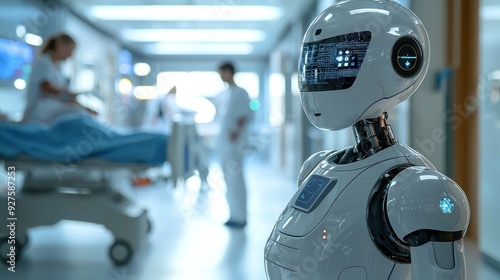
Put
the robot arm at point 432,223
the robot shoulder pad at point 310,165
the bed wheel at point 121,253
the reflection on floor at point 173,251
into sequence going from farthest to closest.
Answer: the bed wheel at point 121,253, the reflection on floor at point 173,251, the robot shoulder pad at point 310,165, the robot arm at point 432,223

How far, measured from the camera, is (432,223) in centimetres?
97

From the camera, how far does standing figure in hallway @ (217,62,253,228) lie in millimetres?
4023

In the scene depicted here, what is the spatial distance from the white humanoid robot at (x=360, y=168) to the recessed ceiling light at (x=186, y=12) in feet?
20.4

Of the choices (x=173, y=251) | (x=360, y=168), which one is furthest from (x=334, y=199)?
(x=173, y=251)

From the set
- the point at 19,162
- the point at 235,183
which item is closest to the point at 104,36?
the point at 235,183

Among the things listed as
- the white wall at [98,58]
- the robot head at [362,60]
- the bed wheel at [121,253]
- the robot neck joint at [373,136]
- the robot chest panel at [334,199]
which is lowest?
the bed wheel at [121,253]

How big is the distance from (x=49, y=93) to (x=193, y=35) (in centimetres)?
738

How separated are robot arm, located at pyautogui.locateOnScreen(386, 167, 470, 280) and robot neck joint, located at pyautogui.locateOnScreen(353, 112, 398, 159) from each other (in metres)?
0.20

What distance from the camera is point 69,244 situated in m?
3.50

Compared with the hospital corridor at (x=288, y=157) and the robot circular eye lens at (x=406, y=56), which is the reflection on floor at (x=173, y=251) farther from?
the robot circular eye lens at (x=406, y=56)

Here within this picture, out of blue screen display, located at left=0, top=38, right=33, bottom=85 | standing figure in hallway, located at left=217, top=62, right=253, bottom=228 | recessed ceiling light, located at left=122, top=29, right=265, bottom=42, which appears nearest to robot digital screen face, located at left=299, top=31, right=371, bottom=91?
standing figure in hallway, located at left=217, top=62, right=253, bottom=228

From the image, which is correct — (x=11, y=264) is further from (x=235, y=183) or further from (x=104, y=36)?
(x=104, y=36)

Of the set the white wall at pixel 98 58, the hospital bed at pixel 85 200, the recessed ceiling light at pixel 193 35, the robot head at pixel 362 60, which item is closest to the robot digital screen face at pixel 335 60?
the robot head at pixel 362 60

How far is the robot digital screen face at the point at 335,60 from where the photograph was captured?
1.12 meters
